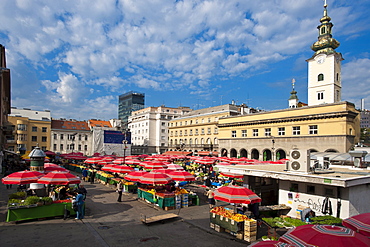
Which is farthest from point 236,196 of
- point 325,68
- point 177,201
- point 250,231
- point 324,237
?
point 325,68

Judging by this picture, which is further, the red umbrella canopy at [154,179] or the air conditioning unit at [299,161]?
the red umbrella canopy at [154,179]

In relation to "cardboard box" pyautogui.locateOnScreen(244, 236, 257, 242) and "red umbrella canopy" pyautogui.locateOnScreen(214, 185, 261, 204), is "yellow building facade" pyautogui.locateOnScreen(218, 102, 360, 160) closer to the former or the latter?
"red umbrella canopy" pyautogui.locateOnScreen(214, 185, 261, 204)

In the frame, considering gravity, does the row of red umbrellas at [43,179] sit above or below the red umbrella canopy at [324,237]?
below

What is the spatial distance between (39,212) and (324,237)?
506 inches

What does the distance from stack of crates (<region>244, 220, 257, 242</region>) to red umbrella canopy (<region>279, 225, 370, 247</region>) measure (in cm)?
508

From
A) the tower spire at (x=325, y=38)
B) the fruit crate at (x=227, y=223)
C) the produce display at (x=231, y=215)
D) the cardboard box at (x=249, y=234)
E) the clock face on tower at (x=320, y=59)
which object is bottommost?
the cardboard box at (x=249, y=234)

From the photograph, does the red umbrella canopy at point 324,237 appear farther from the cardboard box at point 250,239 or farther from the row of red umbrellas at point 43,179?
the row of red umbrellas at point 43,179

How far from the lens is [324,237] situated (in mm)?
5547

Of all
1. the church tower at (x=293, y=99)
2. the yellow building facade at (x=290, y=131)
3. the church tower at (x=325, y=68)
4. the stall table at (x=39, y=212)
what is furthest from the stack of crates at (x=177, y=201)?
the church tower at (x=293, y=99)

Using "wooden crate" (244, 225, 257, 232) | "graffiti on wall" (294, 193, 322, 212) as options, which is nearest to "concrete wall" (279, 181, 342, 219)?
"graffiti on wall" (294, 193, 322, 212)

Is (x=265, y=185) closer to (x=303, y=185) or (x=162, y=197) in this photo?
(x=303, y=185)

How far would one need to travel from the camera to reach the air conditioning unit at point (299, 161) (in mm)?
14078

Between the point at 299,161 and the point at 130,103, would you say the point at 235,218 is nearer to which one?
the point at 299,161

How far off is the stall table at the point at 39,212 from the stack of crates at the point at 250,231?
29.5 feet
